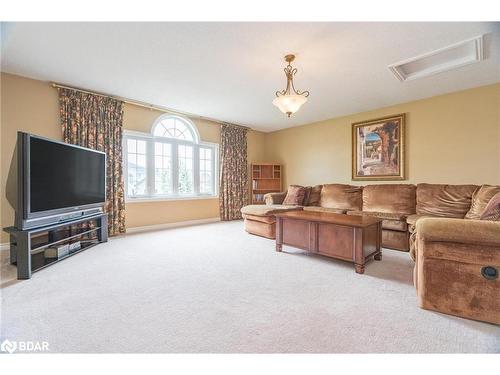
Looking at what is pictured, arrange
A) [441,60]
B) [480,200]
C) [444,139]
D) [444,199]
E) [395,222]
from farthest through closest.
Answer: [444,139], [444,199], [395,222], [480,200], [441,60]

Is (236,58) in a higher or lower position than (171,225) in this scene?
higher

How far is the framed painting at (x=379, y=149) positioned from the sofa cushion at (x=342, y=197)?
0.50 meters

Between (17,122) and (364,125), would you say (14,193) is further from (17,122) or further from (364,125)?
(364,125)

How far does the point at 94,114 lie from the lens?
3.76 meters

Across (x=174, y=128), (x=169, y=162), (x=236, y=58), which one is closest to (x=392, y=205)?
(x=236, y=58)

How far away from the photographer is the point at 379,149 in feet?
14.7

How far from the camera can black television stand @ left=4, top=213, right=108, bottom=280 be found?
7.27ft

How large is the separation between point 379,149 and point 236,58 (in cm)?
337

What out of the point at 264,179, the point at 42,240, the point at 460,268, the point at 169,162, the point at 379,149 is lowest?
the point at 42,240

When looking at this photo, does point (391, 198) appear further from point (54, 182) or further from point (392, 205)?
point (54, 182)

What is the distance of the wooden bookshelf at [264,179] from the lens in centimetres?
619

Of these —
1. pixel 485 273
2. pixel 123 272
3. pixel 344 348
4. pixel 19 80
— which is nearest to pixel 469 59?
pixel 485 273

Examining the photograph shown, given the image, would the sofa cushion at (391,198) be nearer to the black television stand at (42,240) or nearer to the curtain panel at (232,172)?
the curtain panel at (232,172)

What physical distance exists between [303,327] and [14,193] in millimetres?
3167
